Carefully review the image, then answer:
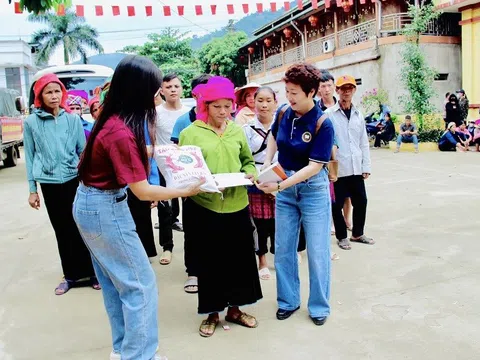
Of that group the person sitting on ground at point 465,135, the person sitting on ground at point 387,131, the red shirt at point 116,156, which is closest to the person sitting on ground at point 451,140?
the person sitting on ground at point 465,135

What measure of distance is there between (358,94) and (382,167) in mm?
9389

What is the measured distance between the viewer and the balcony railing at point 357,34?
59.8ft

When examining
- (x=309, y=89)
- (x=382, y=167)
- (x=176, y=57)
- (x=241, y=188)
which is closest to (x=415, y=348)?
(x=241, y=188)

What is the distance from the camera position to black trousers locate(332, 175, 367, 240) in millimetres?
5035

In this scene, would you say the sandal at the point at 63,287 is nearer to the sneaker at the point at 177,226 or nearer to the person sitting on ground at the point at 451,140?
the sneaker at the point at 177,226

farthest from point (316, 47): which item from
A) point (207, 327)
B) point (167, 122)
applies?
point (207, 327)

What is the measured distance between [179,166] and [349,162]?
9.05 feet

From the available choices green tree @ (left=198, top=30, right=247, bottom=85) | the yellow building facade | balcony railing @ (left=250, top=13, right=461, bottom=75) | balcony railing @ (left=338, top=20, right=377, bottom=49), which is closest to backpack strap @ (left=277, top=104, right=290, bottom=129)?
the yellow building facade

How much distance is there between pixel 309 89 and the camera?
3.15 metres

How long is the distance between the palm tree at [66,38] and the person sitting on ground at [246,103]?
126 ft

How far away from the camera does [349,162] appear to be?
4.98m

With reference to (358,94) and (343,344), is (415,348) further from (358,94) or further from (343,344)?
(358,94)

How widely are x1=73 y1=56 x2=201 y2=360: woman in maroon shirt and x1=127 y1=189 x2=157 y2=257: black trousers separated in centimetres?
172

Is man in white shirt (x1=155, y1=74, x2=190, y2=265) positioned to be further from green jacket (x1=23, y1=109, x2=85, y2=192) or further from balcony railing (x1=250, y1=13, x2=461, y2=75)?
balcony railing (x1=250, y1=13, x2=461, y2=75)
